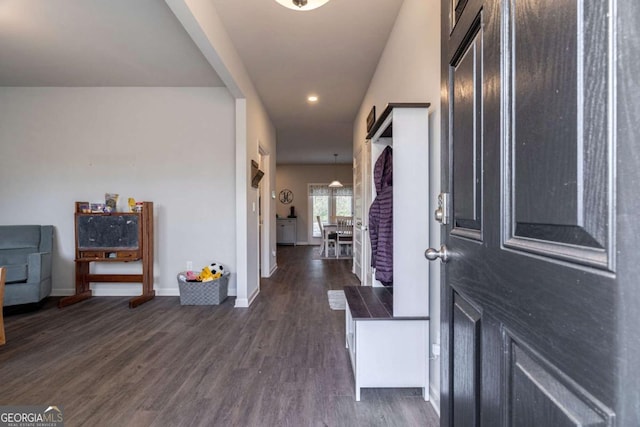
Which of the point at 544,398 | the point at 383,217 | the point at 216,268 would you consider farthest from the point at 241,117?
the point at 544,398

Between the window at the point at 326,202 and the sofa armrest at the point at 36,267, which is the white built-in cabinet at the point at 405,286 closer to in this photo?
the sofa armrest at the point at 36,267

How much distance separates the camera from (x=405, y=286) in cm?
168

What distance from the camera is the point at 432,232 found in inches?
67.0

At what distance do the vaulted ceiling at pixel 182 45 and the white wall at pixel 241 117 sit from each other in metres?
0.15

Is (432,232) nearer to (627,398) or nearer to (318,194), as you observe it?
(627,398)

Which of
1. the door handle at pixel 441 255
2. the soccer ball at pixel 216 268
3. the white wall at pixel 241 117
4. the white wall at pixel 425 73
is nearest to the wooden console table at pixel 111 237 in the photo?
the soccer ball at pixel 216 268

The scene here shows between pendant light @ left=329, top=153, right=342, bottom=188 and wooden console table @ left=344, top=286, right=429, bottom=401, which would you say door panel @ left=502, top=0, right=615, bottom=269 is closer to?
wooden console table @ left=344, top=286, right=429, bottom=401

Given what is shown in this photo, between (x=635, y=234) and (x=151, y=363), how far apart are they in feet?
8.33

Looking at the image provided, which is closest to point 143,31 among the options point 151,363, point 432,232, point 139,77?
point 139,77

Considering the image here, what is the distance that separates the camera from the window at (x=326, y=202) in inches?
383

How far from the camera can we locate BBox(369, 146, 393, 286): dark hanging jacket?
6.50 ft

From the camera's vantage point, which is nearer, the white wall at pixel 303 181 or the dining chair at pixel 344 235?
the dining chair at pixel 344 235

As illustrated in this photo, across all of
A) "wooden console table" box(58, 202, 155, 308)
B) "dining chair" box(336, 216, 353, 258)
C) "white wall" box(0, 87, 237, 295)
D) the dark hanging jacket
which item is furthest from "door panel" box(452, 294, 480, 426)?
"dining chair" box(336, 216, 353, 258)

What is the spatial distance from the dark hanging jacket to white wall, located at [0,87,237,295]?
2174mm
